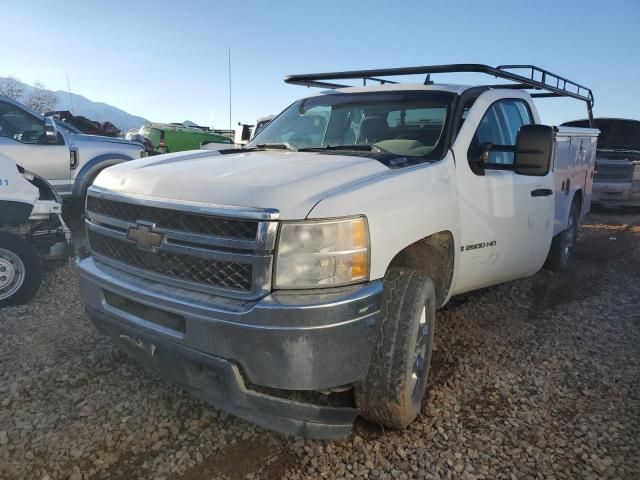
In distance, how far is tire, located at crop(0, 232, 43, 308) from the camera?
14.9ft

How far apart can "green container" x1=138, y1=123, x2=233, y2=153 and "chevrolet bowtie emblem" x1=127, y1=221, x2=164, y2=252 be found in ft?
43.8

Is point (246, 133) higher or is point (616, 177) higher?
point (246, 133)

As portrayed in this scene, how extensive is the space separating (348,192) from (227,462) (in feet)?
4.73

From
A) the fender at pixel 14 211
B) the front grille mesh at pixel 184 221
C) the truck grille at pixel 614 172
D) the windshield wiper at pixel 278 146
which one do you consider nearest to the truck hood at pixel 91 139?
the fender at pixel 14 211

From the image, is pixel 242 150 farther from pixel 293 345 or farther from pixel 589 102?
pixel 589 102

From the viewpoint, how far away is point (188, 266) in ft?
7.62

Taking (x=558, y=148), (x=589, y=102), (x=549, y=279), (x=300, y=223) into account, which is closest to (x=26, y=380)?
(x=300, y=223)

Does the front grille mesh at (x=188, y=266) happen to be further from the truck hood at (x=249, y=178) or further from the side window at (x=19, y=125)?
the side window at (x=19, y=125)

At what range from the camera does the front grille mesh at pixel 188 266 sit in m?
2.17

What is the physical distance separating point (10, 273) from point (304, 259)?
3.73 meters

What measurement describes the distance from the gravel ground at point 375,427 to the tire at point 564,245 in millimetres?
1542

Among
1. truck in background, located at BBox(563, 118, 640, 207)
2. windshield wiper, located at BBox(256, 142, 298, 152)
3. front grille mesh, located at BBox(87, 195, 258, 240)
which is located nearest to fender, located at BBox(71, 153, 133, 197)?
windshield wiper, located at BBox(256, 142, 298, 152)

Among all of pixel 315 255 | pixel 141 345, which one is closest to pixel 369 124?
pixel 315 255

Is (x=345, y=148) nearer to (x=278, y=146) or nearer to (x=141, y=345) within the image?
(x=278, y=146)
